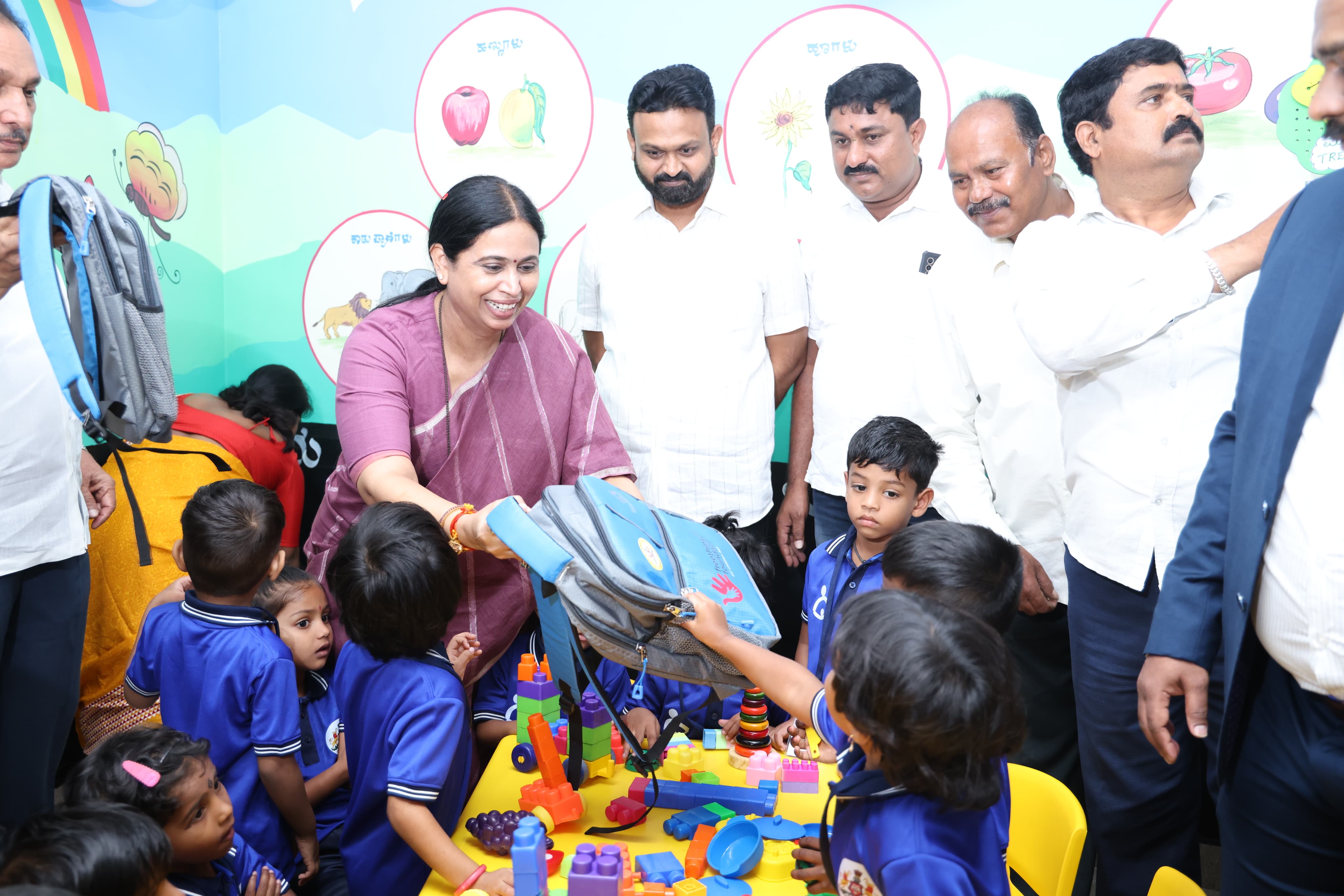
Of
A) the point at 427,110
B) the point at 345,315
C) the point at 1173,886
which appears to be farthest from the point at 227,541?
the point at 427,110

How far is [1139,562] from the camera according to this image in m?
1.76

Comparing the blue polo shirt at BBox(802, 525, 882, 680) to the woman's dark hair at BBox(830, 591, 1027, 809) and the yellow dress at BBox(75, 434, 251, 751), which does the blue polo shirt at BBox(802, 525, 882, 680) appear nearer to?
the woman's dark hair at BBox(830, 591, 1027, 809)

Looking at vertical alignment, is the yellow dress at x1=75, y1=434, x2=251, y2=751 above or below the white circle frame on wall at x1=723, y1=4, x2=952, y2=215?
below

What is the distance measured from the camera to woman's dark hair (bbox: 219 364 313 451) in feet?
11.8

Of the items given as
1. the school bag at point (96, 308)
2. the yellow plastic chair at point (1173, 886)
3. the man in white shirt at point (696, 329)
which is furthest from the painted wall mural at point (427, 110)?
the yellow plastic chair at point (1173, 886)

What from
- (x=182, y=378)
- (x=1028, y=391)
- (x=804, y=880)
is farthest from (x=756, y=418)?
(x=182, y=378)

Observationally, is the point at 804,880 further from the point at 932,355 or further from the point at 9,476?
the point at 9,476

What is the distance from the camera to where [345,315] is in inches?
153

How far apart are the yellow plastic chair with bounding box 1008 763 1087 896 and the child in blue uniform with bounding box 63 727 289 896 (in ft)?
4.06

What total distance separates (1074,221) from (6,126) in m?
1.98

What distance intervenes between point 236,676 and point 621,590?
2.91 ft

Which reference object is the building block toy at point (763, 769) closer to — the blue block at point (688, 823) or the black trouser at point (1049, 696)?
the blue block at point (688, 823)

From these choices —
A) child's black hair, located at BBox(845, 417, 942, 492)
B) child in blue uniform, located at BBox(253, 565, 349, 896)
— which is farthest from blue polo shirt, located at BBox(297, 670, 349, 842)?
child's black hair, located at BBox(845, 417, 942, 492)

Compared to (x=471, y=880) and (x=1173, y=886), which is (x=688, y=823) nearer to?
(x=471, y=880)
